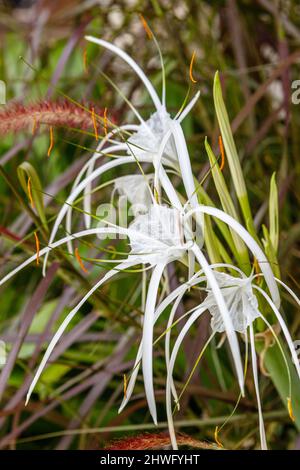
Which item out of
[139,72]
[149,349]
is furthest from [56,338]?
[139,72]

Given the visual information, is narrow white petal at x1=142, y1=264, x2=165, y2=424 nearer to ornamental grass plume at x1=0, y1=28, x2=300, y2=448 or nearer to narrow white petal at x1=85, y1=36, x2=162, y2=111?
ornamental grass plume at x1=0, y1=28, x2=300, y2=448

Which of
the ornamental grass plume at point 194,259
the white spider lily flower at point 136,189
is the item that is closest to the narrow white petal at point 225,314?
the ornamental grass plume at point 194,259

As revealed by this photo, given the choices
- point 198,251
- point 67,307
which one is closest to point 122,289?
point 67,307

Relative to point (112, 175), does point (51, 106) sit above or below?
below

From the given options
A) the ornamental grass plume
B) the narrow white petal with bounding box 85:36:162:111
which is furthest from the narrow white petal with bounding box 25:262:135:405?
the narrow white petal with bounding box 85:36:162:111

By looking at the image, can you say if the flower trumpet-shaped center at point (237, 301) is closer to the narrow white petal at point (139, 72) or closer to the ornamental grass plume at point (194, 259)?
the ornamental grass plume at point (194, 259)

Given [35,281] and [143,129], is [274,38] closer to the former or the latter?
[35,281]
